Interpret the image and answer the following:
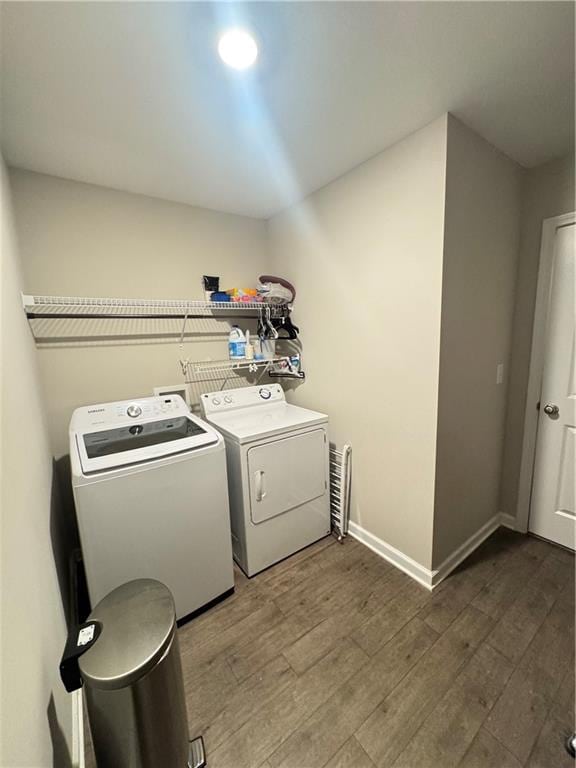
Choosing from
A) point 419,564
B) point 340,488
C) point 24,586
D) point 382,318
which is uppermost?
point 382,318

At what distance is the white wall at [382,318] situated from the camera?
1601mm

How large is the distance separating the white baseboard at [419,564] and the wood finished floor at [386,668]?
55mm

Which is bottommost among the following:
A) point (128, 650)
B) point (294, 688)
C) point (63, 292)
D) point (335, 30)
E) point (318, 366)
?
point (294, 688)

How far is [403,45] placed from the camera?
43.3 inches

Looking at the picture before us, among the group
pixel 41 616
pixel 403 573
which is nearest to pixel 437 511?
pixel 403 573

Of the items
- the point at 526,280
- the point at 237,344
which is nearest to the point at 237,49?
the point at 237,344

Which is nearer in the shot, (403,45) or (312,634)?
(403,45)

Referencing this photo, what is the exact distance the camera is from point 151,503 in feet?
4.82

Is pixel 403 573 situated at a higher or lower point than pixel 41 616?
lower

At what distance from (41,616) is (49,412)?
1341 mm

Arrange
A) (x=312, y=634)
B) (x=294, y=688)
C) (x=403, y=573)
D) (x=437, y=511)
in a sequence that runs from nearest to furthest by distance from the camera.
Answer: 1. (x=294, y=688)
2. (x=312, y=634)
3. (x=437, y=511)
4. (x=403, y=573)

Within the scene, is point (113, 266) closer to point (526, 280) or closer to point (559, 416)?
point (526, 280)

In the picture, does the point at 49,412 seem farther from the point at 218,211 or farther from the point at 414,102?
the point at 414,102

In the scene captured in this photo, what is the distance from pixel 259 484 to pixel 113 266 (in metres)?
1.72
